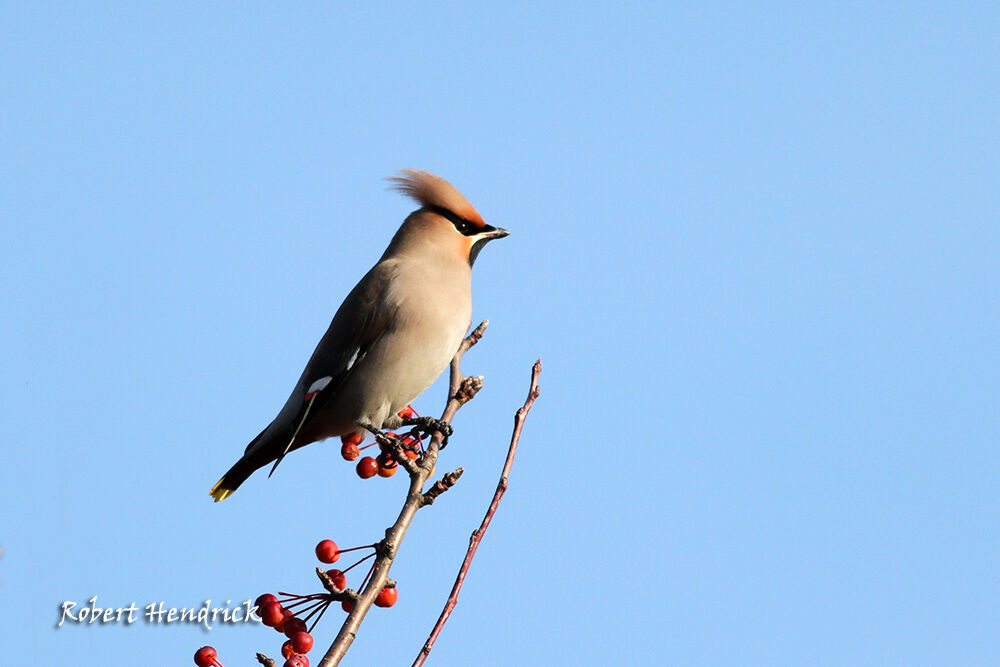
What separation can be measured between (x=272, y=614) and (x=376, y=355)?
1447mm

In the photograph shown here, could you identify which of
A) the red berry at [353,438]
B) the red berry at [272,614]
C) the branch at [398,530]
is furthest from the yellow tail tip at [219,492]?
the red berry at [272,614]

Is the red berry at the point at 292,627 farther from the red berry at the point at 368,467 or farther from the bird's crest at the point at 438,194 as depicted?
the bird's crest at the point at 438,194

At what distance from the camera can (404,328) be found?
4016 mm

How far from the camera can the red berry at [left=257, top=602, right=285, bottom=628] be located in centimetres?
269

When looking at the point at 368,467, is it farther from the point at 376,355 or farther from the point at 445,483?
the point at 445,483

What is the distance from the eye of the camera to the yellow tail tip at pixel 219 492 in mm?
4059

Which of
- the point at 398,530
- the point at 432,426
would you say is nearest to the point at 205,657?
the point at 398,530

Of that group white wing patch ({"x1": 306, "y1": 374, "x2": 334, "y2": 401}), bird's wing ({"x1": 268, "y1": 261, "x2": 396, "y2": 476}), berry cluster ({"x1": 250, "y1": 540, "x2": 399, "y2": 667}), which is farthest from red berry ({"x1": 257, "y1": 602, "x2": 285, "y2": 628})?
white wing patch ({"x1": 306, "y1": 374, "x2": 334, "y2": 401})

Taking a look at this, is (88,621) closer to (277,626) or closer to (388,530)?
(277,626)

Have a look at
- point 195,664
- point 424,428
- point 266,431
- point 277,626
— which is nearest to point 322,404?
point 266,431

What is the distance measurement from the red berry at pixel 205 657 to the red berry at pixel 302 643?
226 millimetres

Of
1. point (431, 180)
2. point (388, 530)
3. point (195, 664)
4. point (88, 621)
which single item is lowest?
point (88, 621)

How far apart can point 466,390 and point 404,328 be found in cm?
97

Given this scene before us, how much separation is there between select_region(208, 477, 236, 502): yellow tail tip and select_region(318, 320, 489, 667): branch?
1.23 metres
